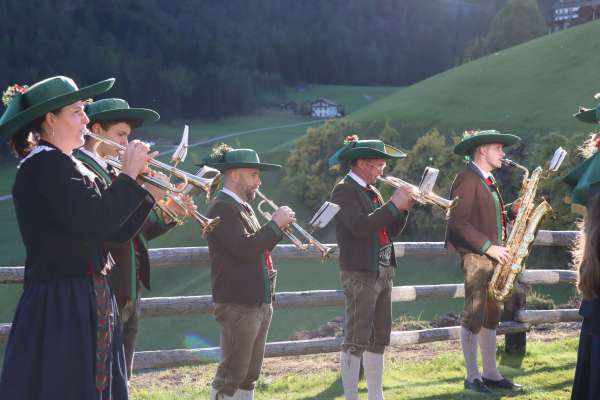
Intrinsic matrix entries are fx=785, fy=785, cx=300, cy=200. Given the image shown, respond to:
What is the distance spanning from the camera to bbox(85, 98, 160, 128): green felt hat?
4941 millimetres

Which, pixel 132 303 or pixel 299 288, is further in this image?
pixel 299 288

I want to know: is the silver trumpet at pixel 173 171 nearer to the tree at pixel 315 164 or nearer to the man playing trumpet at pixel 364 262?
the man playing trumpet at pixel 364 262

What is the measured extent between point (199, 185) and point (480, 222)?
3242mm

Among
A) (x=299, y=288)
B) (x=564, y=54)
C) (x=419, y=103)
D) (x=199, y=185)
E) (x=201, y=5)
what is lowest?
(x=299, y=288)

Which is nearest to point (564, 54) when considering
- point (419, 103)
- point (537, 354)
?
point (419, 103)

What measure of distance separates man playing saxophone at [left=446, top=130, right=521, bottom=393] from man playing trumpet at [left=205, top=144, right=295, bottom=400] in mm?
2176

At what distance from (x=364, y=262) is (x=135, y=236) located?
2070 millimetres

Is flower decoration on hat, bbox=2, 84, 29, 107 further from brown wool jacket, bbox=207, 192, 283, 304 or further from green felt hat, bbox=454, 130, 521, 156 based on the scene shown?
green felt hat, bbox=454, 130, 521, 156

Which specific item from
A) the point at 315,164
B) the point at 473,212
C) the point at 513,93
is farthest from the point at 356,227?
the point at 513,93

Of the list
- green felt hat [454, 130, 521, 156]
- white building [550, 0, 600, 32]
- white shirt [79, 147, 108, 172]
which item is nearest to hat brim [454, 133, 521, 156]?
green felt hat [454, 130, 521, 156]

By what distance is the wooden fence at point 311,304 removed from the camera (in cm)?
697

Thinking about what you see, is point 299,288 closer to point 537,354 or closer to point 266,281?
point 537,354

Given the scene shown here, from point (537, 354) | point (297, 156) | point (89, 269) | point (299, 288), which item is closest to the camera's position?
point (89, 269)

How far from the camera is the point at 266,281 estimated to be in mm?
5480
